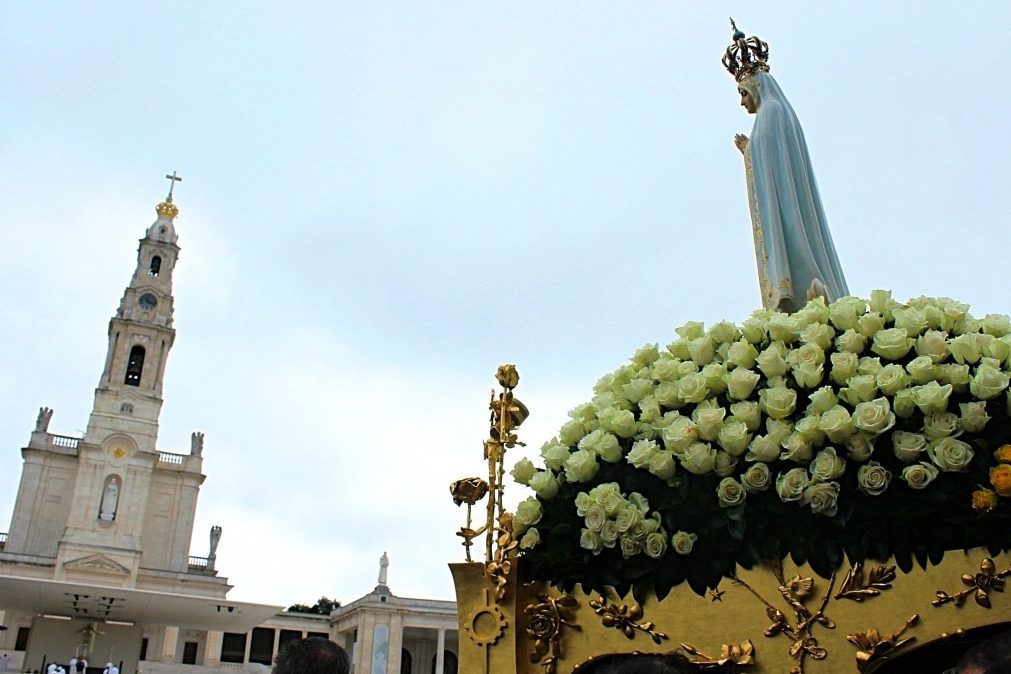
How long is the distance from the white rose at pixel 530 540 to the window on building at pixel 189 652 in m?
43.9

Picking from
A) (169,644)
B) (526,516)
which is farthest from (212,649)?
(526,516)

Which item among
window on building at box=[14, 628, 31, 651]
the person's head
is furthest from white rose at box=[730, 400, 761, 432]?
window on building at box=[14, 628, 31, 651]

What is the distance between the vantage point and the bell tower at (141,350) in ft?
132

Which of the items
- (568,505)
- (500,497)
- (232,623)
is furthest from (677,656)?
(232,623)

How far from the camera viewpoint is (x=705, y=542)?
220 cm

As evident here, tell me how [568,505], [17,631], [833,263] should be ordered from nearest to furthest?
[568,505]
[833,263]
[17,631]

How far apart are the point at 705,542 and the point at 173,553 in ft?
140

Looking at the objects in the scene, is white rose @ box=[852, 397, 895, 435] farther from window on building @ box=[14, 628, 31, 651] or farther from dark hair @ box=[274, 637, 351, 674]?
window on building @ box=[14, 628, 31, 651]

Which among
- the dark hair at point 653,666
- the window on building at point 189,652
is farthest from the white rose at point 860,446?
the window on building at point 189,652

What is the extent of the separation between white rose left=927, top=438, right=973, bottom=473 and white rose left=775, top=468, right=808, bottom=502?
31cm

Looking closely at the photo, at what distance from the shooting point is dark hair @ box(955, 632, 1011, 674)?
1448 millimetres

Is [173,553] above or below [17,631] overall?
above

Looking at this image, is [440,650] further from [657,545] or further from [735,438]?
[735,438]

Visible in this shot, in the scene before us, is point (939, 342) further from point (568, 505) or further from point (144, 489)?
point (144, 489)
